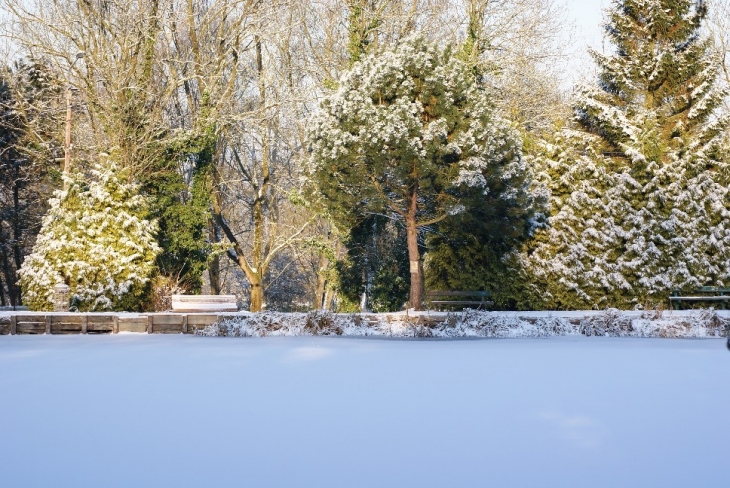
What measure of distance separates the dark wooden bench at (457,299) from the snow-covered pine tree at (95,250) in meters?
7.83

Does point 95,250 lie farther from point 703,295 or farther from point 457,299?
point 703,295

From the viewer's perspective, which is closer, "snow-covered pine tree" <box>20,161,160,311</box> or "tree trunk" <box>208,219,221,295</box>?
"snow-covered pine tree" <box>20,161,160,311</box>

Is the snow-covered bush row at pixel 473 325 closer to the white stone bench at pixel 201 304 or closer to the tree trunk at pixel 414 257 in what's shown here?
the white stone bench at pixel 201 304

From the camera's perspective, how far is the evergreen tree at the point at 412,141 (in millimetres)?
20344

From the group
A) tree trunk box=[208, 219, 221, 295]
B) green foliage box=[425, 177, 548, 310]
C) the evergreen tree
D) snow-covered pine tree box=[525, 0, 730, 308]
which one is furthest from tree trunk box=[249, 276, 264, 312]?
snow-covered pine tree box=[525, 0, 730, 308]

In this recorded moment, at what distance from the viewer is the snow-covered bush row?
16.6 meters

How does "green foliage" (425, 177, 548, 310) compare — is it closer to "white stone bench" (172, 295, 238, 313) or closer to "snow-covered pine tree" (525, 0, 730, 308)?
"snow-covered pine tree" (525, 0, 730, 308)

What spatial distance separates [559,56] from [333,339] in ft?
54.7

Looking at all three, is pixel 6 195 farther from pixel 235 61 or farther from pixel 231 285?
pixel 231 285

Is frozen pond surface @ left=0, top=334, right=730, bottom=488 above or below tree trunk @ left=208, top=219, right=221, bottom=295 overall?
below

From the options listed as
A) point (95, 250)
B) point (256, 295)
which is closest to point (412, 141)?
point (95, 250)

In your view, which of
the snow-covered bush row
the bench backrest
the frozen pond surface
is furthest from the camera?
the bench backrest

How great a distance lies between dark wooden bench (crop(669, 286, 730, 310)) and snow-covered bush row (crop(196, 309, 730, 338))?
5.66 meters

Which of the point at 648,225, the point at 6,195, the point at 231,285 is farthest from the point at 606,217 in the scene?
the point at 231,285
